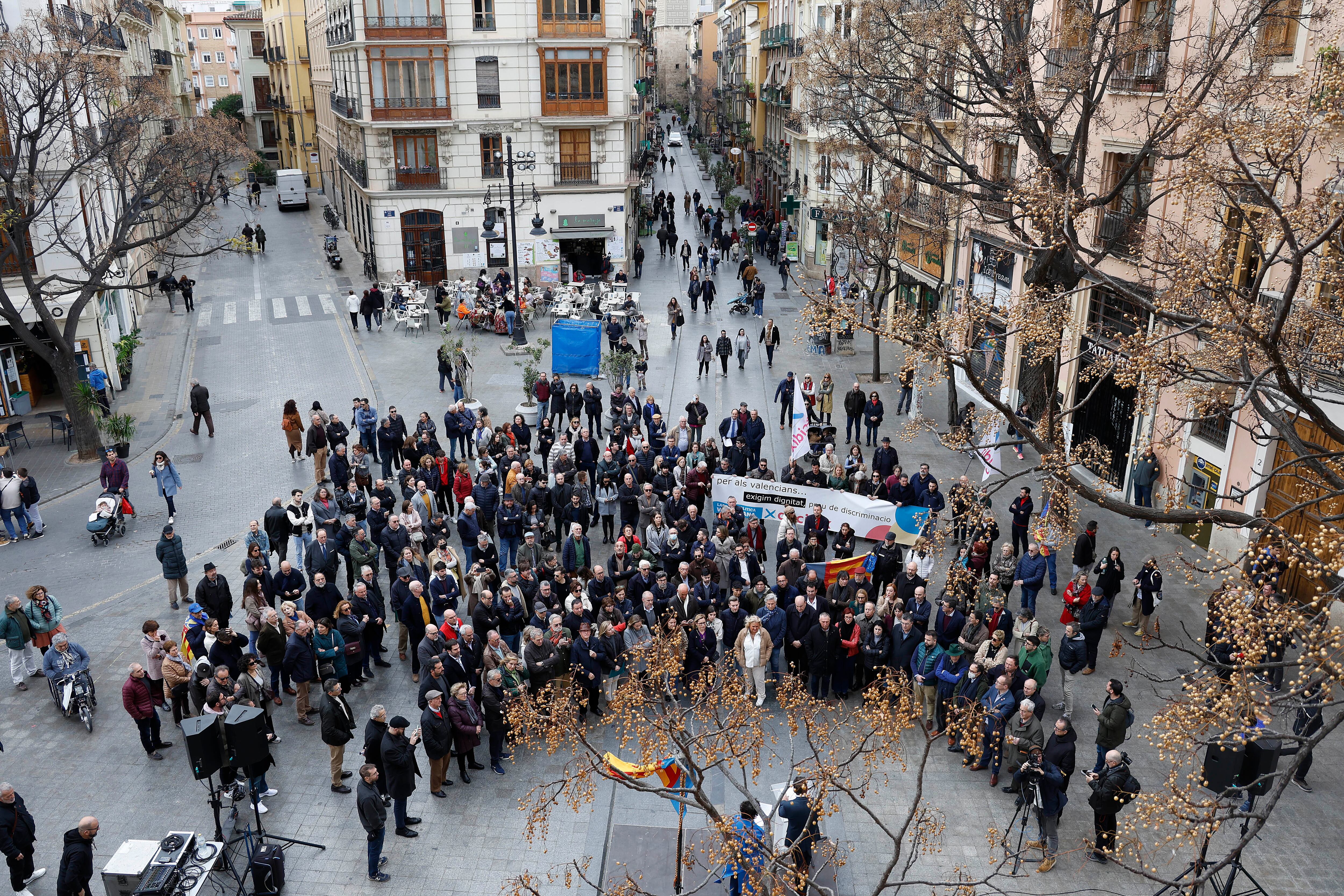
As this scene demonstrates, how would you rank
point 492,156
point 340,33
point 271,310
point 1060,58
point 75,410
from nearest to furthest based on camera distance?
point 1060,58 → point 75,410 → point 271,310 → point 492,156 → point 340,33

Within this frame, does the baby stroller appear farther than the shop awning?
No

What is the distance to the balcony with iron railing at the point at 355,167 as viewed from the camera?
4238 centimetres

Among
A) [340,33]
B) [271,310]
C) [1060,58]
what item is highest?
[340,33]

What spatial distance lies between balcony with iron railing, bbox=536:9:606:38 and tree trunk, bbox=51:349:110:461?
23283mm

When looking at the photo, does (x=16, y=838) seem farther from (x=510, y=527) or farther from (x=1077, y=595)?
(x=1077, y=595)

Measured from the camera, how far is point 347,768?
12.9 m

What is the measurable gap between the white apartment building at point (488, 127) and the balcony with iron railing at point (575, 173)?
0.15ft

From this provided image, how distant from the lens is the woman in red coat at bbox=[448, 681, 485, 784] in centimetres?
1223

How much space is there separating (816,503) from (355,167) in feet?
113

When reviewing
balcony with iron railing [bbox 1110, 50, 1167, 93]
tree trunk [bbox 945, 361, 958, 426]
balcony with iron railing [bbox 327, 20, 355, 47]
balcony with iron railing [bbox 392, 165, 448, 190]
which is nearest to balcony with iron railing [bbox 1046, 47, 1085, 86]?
balcony with iron railing [bbox 1110, 50, 1167, 93]

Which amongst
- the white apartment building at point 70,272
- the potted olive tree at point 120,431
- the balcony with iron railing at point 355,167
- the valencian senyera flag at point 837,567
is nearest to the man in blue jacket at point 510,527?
the valencian senyera flag at point 837,567

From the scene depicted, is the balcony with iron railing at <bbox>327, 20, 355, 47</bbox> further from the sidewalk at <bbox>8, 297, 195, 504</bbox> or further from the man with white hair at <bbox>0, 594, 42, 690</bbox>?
the man with white hair at <bbox>0, 594, 42, 690</bbox>

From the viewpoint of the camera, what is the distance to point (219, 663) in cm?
1325

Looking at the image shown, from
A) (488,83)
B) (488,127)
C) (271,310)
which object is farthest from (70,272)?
(488,83)
